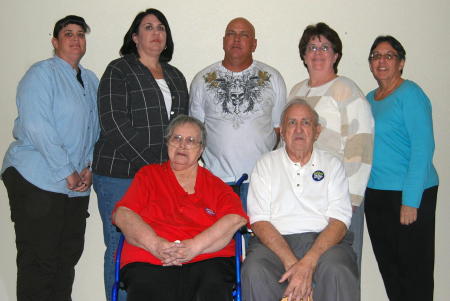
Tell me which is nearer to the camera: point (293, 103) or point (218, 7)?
point (293, 103)

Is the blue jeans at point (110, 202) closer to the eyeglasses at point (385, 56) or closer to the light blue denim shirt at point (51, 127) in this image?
the light blue denim shirt at point (51, 127)

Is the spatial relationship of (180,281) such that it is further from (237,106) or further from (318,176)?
(237,106)

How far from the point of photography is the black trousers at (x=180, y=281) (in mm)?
1950

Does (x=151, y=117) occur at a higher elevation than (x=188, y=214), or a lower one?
higher

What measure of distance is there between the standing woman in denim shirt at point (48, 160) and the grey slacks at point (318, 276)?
113 centimetres

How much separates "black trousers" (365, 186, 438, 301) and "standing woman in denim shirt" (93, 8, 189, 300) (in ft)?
4.24

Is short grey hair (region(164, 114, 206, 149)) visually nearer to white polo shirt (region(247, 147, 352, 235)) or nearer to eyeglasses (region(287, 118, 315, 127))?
white polo shirt (region(247, 147, 352, 235))

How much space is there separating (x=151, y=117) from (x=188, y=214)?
631 mm

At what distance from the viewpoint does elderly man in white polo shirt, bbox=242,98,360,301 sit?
205 cm

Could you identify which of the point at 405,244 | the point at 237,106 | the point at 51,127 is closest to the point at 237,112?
the point at 237,106

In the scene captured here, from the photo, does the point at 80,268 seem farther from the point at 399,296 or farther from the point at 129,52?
the point at 399,296

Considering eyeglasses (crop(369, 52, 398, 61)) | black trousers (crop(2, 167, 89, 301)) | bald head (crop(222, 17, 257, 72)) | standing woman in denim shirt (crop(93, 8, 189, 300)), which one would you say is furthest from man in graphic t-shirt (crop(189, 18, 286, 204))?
black trousers (crop(2, 167, 89, 301))

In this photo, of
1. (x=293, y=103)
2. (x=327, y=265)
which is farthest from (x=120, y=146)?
(x=327, y=265)

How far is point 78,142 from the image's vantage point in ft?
8.52
